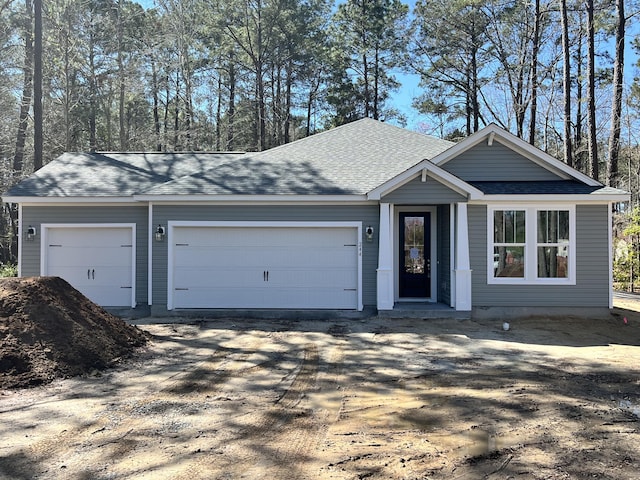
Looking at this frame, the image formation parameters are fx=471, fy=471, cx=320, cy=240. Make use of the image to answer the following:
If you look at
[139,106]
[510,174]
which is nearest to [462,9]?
[510,174]

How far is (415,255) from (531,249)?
269 cm

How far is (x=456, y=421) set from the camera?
4.53m

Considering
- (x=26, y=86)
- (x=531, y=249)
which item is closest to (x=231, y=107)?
(x=26, y=86)

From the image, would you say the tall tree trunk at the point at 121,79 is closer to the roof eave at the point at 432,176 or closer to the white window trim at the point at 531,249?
the roof eave at the point at 432,176

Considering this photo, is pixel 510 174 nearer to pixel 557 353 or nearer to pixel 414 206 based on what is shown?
pixel 414 206

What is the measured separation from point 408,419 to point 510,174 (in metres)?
8.10

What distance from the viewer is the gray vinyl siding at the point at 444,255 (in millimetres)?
10828

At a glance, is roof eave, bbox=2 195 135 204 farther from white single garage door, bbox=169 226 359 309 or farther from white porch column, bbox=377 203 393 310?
white porch column, bbox=377 203 393 310

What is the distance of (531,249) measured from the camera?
10344mm

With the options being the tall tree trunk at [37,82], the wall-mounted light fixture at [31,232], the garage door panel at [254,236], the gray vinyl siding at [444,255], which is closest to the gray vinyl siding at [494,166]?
the gray vinyl siding at [444,255]

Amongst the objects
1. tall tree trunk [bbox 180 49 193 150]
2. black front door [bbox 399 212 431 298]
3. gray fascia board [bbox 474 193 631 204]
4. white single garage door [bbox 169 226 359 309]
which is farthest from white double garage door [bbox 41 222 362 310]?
tall tree trunk [bbox 180 49 193 150]

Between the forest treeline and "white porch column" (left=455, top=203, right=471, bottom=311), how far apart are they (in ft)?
42.4

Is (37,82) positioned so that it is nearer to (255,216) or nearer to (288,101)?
(255,216)

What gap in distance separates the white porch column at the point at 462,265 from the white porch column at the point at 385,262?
1.44m
